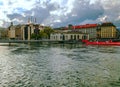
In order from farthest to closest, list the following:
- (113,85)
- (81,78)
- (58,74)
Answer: (58,74)
(81,78)
(113,85)

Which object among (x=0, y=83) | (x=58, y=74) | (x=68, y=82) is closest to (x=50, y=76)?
(x=58, y=74)

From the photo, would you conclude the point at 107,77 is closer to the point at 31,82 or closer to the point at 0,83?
the point at 31,82

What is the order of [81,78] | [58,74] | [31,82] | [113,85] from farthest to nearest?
[58,74], [81,78], [31,82], [113,85]

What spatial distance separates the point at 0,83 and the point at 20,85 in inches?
97.9

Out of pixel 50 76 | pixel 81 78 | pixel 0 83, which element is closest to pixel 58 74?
pixel 50 76

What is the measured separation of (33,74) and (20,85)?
7.28 m

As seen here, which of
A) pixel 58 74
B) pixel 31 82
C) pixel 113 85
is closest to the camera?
pixel 113 85

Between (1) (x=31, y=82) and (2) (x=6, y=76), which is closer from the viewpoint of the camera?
(1) (x=31, y=82)

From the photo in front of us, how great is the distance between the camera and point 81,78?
104ft

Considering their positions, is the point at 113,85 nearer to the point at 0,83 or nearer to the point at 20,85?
the point at 20,85

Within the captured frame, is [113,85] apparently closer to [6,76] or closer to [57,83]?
[57,83]

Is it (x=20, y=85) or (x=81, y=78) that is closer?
(x=20, y=85)

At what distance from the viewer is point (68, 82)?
29.5m

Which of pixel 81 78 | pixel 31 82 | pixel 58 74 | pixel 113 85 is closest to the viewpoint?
pixel 113 85
